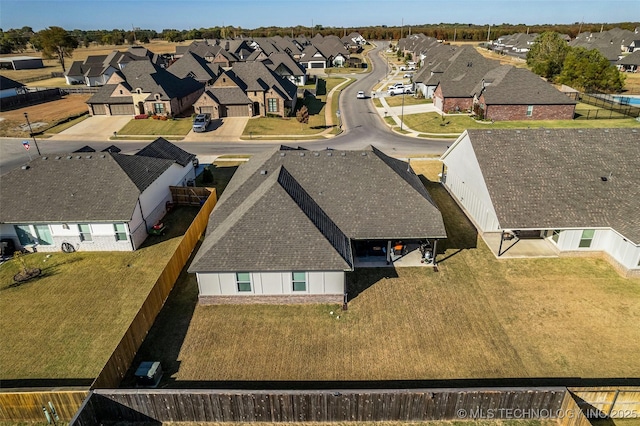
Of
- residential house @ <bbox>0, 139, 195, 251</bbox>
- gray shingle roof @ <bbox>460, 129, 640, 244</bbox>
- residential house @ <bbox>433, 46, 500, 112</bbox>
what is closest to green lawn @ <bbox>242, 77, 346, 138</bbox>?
residential house @ <bbox>433, 46, 500, 112</bbox>

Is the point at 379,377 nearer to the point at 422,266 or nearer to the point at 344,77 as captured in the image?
the point at 422,266

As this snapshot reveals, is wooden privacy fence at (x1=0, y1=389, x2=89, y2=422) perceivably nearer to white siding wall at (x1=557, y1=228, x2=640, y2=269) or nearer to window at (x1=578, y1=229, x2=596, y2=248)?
white siding wall at (x1=557, y1=228, x2=640, y2=269)

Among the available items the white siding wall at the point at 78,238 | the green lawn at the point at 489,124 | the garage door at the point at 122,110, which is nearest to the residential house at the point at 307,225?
the white siding wall at the point at 78,238

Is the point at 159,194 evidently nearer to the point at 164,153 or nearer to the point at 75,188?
the point at 164,153

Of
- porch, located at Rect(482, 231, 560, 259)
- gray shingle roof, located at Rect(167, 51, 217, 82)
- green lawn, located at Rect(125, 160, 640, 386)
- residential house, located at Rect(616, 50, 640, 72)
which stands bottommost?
green lawn, located at Rect(125, 160, 640, 386)

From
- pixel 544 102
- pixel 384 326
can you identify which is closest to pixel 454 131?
pixel 544 102

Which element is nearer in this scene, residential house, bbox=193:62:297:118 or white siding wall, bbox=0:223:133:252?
white siding wall, bbox=0:223:133:252
